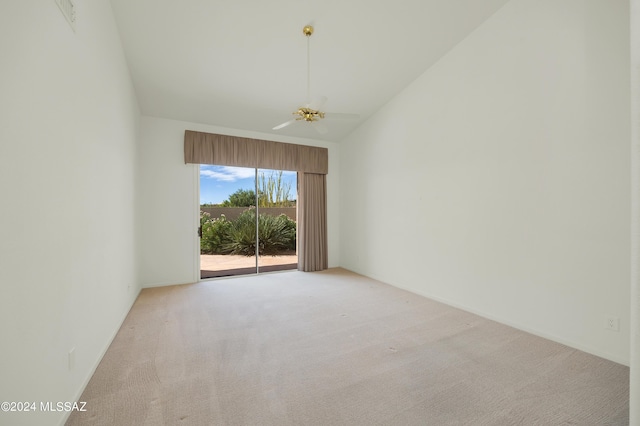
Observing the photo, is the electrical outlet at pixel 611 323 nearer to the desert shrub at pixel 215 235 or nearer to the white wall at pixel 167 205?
the white wall at pixel 167 205

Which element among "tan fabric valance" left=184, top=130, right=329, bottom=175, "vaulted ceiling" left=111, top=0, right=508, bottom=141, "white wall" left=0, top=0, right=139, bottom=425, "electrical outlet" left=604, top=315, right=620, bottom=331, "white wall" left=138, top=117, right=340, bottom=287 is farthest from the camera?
"tan fabric valance" left=184, top=130, right=329, bottom=175

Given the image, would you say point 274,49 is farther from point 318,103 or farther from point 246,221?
point 246,221

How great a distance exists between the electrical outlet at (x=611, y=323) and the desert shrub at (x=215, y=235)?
5734 millimetres

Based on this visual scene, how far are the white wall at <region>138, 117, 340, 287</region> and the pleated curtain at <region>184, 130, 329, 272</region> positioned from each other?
0.30 meters

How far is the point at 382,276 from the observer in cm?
488

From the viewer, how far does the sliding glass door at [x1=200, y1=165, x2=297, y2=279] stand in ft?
17.8

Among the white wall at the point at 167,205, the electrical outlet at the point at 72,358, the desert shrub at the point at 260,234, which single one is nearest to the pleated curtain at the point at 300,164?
the white wall at the point at 167,205

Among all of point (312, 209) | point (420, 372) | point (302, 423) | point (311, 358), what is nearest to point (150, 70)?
point (312, 209)

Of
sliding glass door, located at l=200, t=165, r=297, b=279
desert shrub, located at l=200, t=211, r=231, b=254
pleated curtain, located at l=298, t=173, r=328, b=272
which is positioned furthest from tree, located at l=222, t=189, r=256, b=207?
pleated curtain, located at l=298, t=173, r=328, b=272

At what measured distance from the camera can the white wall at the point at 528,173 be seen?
2299 millimetres

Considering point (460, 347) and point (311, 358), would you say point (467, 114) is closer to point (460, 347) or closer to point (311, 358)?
point (460, 347)

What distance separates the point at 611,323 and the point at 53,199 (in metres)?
4.22

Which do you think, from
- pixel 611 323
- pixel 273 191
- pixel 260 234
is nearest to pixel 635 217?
pixel 611 323

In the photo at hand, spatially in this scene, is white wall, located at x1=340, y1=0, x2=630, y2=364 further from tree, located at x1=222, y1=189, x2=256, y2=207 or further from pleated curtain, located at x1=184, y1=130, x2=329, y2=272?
tree, located at x1=222, y1=189, x2=256, y2=207
